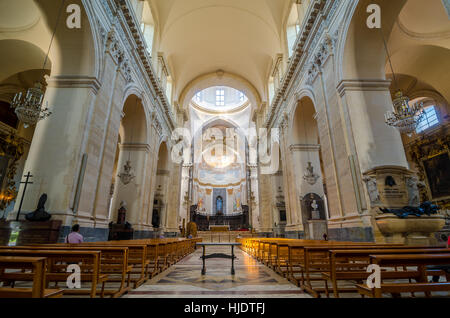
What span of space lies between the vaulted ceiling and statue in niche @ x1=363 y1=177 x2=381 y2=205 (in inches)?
408

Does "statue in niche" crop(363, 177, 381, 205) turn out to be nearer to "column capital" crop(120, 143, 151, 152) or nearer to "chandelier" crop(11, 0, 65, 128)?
"chandelier" crop(11, 0, 65, 128)

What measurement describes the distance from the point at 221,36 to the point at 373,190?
14.4m

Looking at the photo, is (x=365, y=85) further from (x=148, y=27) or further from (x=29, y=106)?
(x=148, y=27)

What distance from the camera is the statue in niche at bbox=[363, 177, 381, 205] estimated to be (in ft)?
17.9

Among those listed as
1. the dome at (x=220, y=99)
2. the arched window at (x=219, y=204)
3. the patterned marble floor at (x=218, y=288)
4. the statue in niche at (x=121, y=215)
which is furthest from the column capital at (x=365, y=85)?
the arched window at (x=219, y=204)

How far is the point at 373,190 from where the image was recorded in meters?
5.55

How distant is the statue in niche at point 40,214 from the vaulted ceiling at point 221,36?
11277mm

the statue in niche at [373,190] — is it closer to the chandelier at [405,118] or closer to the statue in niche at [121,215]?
the chandelier at [405,118]

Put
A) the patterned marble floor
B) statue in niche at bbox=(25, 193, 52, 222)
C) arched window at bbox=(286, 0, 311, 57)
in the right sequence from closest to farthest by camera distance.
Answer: the patterned marble floor → statue in niche at bbox=(25, 193, 52, 222) → arched window at bbox=(286, 0, 311, 57)

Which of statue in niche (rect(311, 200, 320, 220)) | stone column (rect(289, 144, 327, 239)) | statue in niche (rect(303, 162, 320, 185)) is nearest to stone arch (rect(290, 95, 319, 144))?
stone column (rect(289, 144, 327, 239))

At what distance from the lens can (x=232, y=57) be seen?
701 inches
